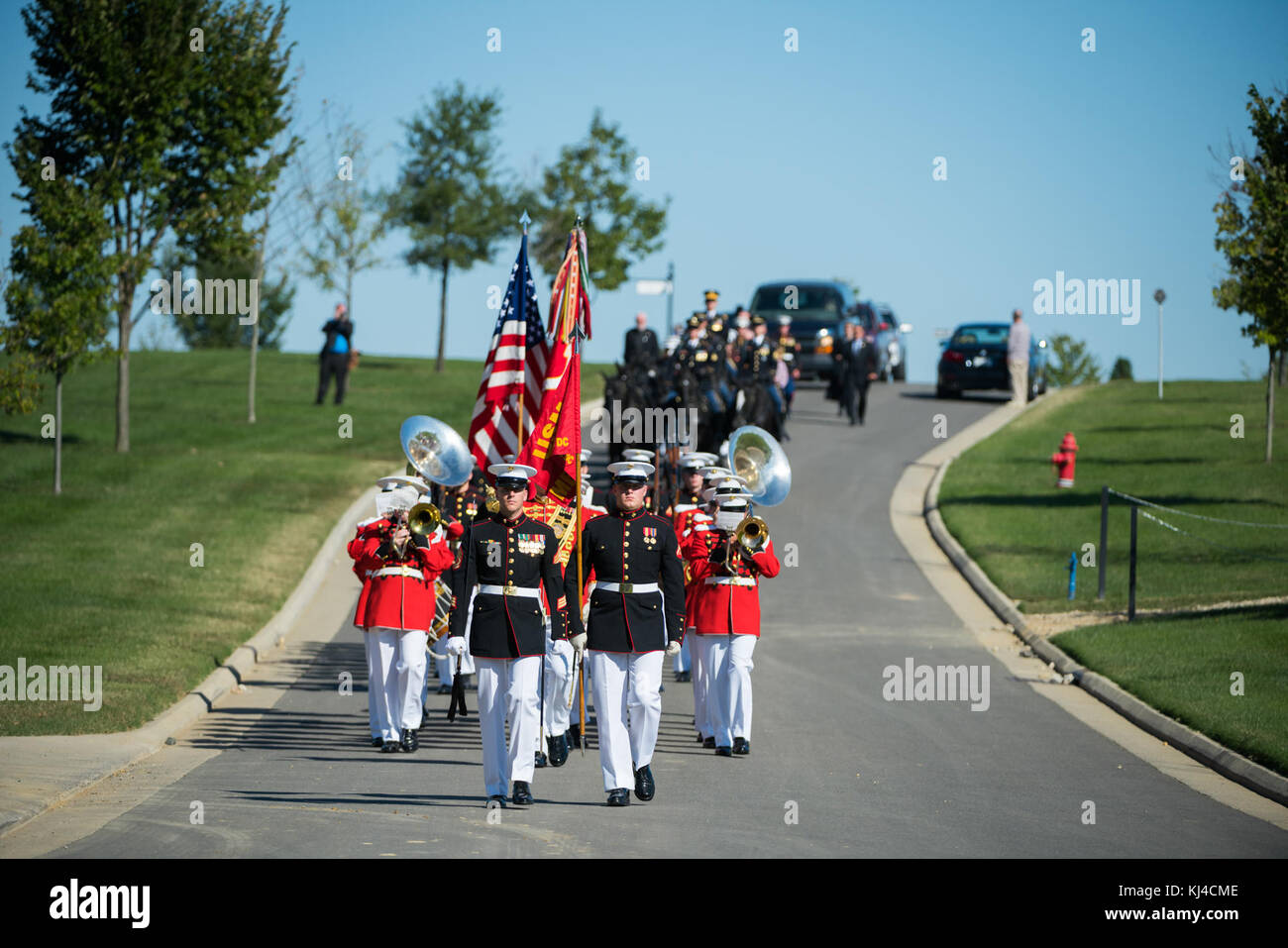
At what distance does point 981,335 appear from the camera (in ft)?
138

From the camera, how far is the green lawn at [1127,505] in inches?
776

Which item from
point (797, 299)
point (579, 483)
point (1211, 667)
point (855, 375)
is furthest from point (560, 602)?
point (797, 299)

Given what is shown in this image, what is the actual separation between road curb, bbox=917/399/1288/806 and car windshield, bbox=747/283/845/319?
14593 mm

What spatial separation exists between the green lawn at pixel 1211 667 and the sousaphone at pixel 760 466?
3506 millimetres

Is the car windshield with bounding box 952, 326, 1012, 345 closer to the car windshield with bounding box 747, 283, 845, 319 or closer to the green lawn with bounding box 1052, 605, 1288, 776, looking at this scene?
the car windshield with bounding box 747, 283, 845, 319

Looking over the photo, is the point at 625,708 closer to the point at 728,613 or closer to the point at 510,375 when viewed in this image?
the point at 728,613

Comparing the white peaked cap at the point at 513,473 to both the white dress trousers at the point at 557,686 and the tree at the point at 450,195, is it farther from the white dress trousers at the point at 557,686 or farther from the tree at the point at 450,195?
the tree at the point at 450,195

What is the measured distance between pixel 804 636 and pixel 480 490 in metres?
4.49

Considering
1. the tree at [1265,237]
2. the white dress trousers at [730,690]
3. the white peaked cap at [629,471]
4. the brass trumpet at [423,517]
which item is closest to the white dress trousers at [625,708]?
the white peaked cap at [629,471]

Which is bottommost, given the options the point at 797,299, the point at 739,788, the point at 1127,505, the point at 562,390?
the point at 739,788

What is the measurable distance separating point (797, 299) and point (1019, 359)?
5.65 metres

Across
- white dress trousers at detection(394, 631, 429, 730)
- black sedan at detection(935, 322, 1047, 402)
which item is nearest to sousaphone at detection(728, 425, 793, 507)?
white dress trousers at detection(394, 631, 429, 730)

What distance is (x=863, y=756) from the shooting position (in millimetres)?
11648
